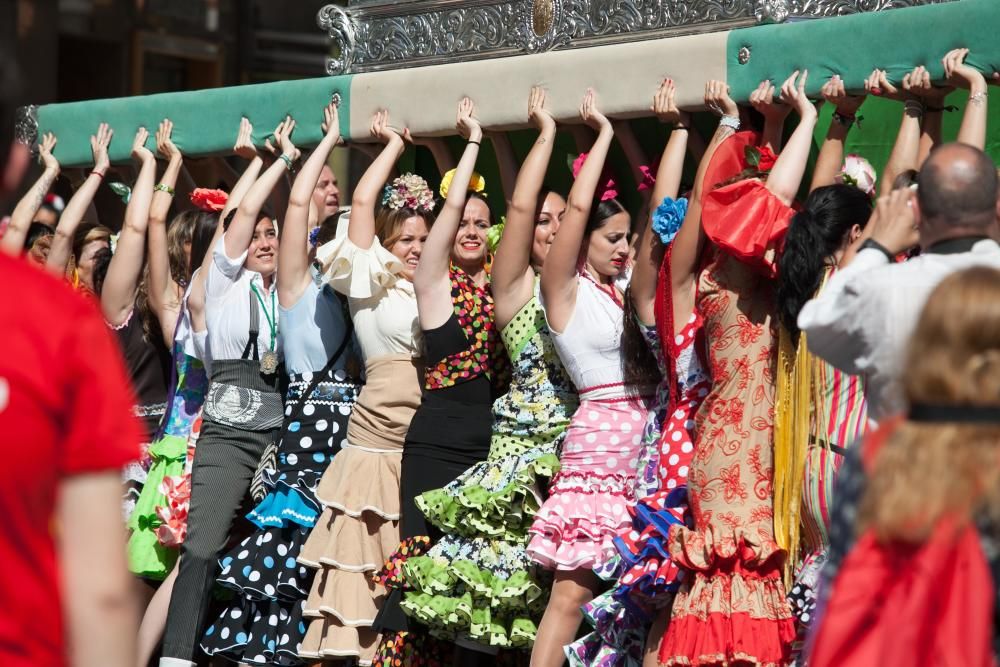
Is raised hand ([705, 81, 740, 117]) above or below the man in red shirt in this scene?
above

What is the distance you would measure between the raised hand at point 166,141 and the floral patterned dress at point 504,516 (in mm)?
2172

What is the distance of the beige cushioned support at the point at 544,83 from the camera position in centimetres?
489

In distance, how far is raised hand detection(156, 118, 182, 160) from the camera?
6.56 meters

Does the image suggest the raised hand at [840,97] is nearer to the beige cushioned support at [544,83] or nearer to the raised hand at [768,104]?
the raised hand at [768,104]

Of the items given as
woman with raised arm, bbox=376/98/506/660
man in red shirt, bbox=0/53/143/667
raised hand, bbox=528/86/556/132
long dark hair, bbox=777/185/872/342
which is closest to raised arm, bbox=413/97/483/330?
woman with raised arm, bbox=376/98/506/660

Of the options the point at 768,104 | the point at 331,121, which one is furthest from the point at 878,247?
the point at 331,121

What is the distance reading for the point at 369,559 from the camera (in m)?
5.41

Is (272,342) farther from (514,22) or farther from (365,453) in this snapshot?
(514,22)

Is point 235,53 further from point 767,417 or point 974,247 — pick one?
point 974,247

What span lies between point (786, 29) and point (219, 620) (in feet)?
10.2

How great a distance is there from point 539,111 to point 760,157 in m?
0.98

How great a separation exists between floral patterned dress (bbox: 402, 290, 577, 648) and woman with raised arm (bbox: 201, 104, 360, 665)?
2.40 ft

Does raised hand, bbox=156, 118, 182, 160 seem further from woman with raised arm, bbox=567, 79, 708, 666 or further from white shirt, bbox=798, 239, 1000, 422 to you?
white shirt, bbox=798, 239, 1000, 422

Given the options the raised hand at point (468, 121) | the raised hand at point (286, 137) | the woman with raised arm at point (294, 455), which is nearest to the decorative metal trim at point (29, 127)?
the raised hand at point (286, 137)
